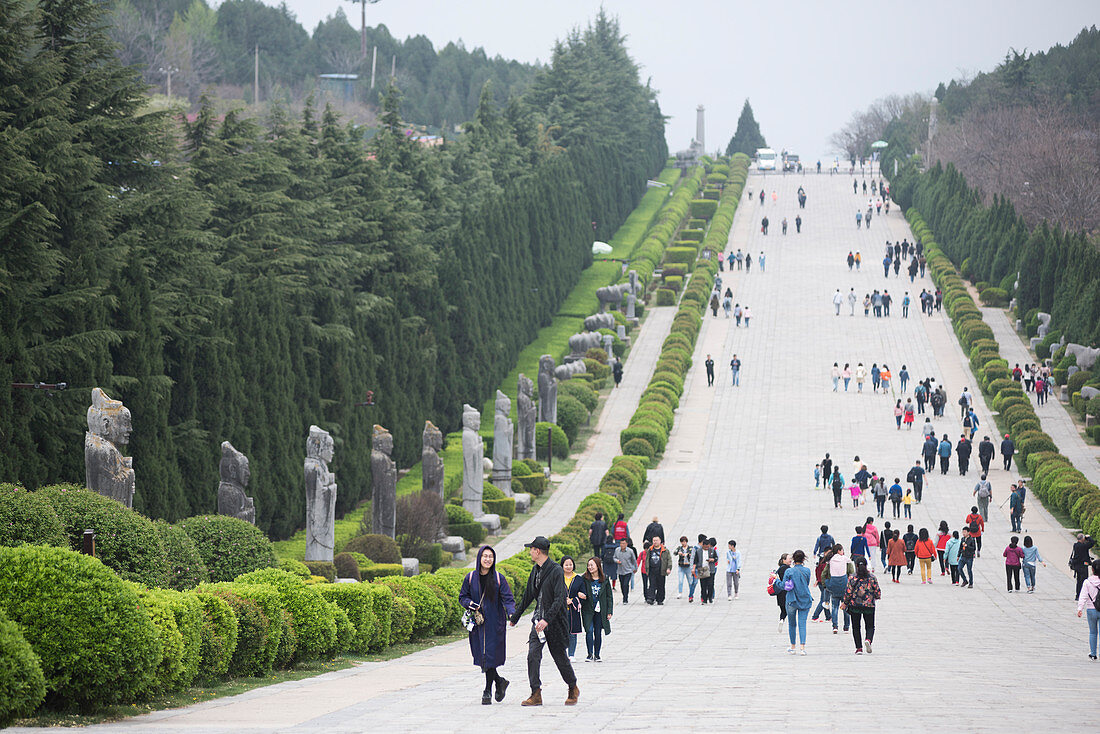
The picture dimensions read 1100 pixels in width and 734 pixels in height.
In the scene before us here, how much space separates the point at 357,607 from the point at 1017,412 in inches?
1275

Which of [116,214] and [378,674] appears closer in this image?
[378,674]

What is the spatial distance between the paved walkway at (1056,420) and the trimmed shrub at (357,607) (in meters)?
27.8

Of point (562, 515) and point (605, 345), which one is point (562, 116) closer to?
point (605, 345)

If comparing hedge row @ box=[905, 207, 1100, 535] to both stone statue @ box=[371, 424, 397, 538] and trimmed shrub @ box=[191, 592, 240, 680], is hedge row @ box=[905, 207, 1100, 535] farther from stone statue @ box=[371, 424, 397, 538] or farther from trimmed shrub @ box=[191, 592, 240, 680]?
trimmed shrub @ box=[191, 592, 240, 680]

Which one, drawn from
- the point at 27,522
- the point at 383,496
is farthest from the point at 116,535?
the point at 383,496

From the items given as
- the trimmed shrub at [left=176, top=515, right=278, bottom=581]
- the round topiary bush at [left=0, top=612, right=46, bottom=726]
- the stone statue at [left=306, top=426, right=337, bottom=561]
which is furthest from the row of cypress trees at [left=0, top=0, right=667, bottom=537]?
the round topiary bush at [left=0, top=612, right=46, bottom=726]

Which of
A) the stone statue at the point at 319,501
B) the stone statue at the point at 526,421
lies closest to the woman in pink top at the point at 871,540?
the stone statue at the point at 319,501

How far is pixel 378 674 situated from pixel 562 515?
21532mm

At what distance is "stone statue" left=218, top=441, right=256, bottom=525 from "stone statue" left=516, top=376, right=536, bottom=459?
635 inches

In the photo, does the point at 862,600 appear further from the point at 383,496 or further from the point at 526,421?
the point at 526,421

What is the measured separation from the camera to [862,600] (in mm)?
18859

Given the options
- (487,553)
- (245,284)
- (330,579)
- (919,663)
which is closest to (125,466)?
(330,579)

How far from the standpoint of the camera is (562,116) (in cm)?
8356

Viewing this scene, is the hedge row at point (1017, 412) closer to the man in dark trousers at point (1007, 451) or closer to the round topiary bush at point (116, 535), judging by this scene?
the man in dark trousers at point (1007, 451)
